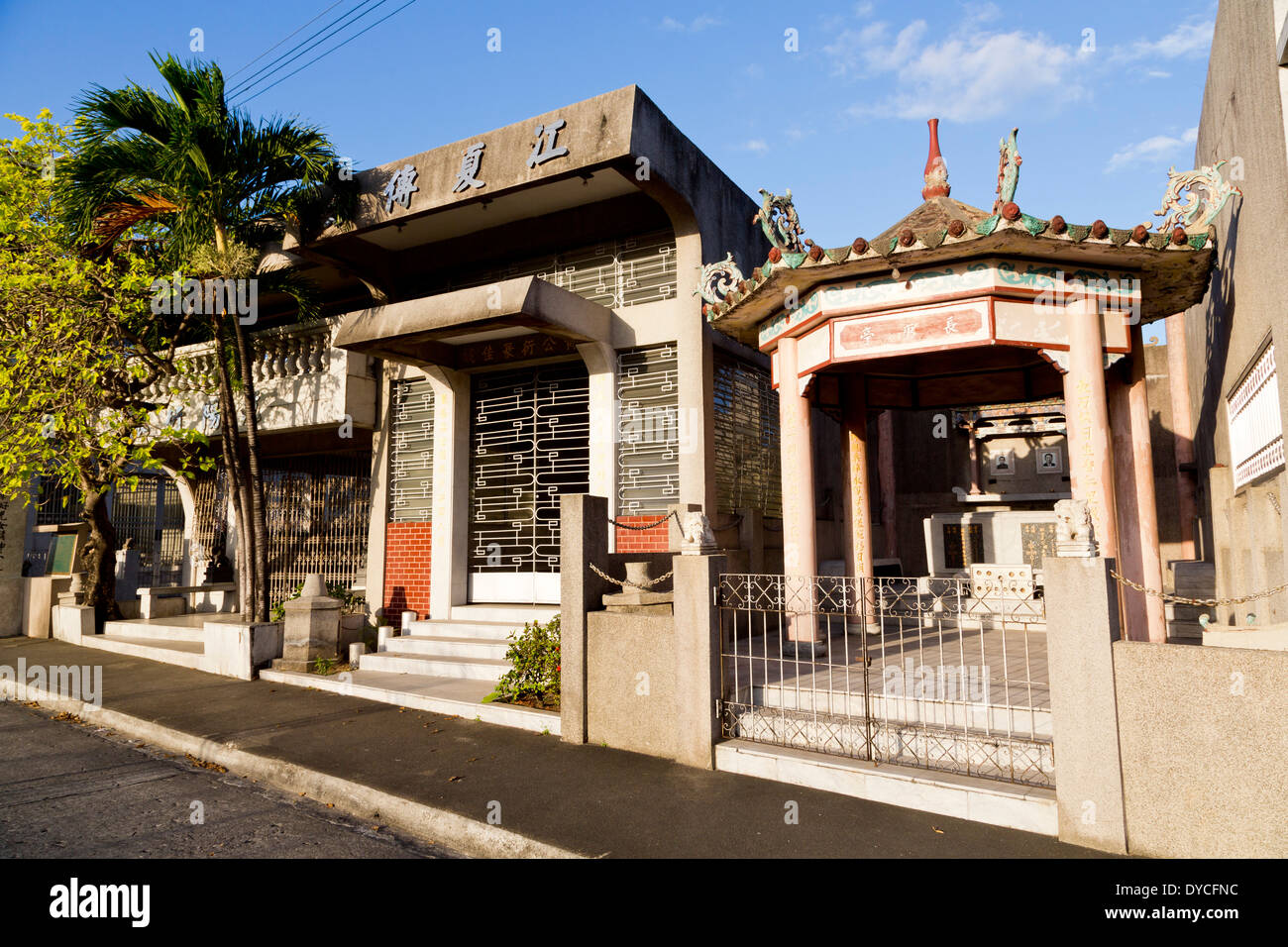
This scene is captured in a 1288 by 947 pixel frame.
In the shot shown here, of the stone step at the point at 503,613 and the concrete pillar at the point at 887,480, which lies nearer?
the stone step at the point at 503,613

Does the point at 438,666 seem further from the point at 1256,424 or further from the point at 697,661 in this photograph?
the point at 1256,424

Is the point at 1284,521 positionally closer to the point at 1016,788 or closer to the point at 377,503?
the point at 1016,788

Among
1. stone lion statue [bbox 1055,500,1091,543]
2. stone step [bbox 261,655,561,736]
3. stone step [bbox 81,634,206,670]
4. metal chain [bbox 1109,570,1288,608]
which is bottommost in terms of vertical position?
stone step [bbox 261,655,561,736]

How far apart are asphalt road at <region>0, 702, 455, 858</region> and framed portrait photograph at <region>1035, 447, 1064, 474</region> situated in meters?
20.6

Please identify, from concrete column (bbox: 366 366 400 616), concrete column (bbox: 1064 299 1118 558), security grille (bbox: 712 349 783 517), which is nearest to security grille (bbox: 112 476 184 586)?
concrete column (bbox: 366 366 400 616)

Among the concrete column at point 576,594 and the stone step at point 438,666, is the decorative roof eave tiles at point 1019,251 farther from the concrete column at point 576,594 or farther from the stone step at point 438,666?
the stone step at point 438,666

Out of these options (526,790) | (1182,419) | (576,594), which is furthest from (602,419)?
(1182,419)

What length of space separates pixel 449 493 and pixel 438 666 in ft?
10.4

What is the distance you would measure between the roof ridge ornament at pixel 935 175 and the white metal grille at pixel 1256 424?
4.30 m

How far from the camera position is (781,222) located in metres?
8.76

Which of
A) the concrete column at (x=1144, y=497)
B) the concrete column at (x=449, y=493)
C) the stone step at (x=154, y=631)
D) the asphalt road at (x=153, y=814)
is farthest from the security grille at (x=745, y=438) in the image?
the stone step at (x=154, y=631)

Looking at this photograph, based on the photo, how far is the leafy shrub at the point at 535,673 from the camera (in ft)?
26.2

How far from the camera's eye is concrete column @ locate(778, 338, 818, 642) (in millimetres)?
8719

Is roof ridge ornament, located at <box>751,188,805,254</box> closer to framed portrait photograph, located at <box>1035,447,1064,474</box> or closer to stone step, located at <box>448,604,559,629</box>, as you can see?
stone step, located at <box>448,604,559,629</box>
